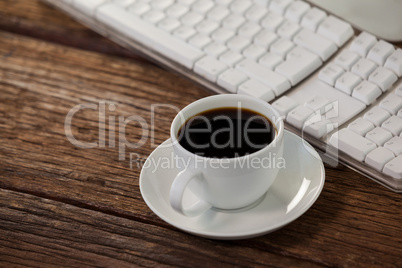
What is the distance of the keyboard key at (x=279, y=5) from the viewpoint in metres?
0.71

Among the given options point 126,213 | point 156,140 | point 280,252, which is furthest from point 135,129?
point 280,252

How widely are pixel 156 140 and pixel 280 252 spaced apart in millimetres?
214

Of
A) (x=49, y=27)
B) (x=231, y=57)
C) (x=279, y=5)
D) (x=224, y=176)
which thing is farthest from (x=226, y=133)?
(x=49, y=27)

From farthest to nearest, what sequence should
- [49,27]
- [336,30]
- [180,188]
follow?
[49,27]
[336,30]
[180,188]

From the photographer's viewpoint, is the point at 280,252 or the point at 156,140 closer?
the point at 280,252

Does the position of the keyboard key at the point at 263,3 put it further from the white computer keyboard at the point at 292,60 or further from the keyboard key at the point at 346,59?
the keyboard key at the point at 346,59

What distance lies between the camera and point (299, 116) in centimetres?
58

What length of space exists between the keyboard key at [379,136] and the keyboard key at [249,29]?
22cm

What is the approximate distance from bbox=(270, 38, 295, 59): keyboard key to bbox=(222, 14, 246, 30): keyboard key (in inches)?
2.5

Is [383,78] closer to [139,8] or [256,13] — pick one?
[256,13]

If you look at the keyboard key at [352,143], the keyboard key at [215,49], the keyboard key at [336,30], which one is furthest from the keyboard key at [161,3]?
the keyboard key at [352,143]

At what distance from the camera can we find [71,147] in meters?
0.61

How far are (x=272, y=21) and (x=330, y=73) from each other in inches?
4.8

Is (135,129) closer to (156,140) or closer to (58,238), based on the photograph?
→ (156,140)
